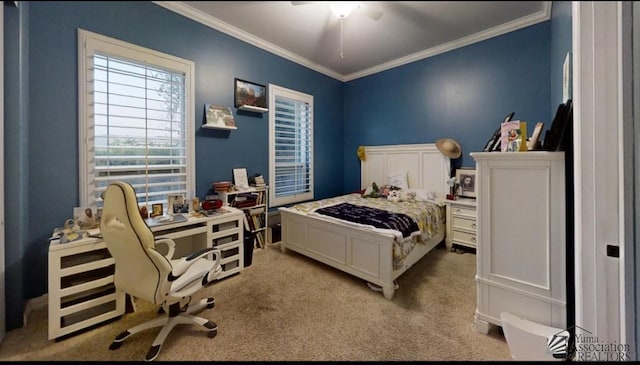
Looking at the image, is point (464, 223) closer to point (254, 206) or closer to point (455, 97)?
point (455, 97)

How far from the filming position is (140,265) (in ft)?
4.18

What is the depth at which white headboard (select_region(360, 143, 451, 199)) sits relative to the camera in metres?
3.27

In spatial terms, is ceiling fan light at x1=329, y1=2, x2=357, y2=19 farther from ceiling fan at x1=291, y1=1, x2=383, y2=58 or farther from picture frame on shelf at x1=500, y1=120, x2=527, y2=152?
picture frame on shelf at x1=500, y1=120, x2=527, y2=152

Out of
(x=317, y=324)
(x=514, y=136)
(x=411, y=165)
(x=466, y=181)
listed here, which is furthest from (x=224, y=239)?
(x=466, y=181)

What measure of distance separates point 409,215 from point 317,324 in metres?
1.50

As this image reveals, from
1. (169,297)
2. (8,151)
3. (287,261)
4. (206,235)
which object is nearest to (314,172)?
(287,261)

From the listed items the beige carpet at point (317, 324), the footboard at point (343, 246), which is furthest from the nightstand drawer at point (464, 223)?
the footboard at point (343, 246)

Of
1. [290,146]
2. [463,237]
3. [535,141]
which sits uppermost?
[290,146]

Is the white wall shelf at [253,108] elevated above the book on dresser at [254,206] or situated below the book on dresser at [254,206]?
above

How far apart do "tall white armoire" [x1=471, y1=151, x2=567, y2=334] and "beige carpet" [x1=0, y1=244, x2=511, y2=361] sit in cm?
30

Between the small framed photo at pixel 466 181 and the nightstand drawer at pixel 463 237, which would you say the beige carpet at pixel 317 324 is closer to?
the nightstand drawer at pixel 463 237

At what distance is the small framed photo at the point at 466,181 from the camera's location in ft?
10.0

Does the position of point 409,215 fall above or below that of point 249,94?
below

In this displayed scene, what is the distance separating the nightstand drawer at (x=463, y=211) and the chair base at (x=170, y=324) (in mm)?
3021
